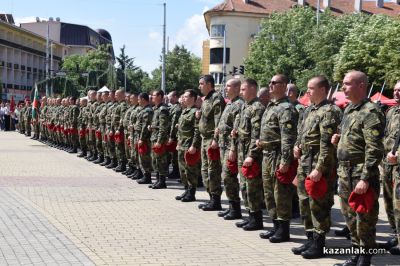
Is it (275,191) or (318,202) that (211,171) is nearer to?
(275,191)

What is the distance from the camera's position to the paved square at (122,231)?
646 cm

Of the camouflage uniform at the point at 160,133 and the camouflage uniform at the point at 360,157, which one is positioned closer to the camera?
the camouflage uniform at the point at 360,157

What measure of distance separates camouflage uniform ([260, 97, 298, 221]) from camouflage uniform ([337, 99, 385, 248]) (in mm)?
1033

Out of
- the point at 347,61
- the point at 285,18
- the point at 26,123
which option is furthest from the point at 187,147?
the point at 285,18

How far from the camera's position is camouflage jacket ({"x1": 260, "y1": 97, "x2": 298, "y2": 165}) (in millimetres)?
7109

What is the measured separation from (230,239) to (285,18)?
46.5 metres

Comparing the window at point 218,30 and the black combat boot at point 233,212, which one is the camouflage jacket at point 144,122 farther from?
the window at point 218,30

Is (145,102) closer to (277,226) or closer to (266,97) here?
(266,97)

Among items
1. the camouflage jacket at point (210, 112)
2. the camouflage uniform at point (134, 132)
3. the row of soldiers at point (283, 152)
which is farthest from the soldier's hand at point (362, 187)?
the camouflage uniform at point (134, 132)

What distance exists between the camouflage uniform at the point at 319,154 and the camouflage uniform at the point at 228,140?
203cm

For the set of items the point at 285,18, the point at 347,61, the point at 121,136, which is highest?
the point at 285,18

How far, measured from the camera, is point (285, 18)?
5209 centimetres

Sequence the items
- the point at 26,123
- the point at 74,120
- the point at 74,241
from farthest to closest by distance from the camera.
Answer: the point at 26,123 → the point at 74,120 → the point at 74,241

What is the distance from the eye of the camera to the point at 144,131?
12.7 m
